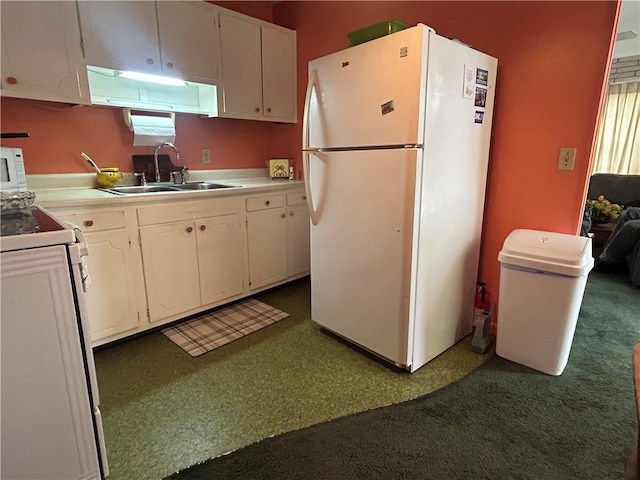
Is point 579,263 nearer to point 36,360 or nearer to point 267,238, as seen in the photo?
point 267,238

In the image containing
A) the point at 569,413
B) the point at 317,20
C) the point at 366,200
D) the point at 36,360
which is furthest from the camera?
the point at 317,20

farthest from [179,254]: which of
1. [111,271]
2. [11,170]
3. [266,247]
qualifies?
[11,170]

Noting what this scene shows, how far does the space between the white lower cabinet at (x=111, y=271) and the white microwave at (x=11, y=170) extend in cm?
28

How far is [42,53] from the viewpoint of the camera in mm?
1942

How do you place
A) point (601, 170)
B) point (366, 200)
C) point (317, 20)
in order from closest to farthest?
1. point (366, 200)
2. point (317, 20)
3. point (601, 170)

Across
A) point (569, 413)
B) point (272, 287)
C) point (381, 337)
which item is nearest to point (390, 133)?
point (381, 337)

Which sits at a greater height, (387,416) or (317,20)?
(317,20)

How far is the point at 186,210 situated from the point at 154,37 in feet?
3.84

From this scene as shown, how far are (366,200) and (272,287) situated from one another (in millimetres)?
1463

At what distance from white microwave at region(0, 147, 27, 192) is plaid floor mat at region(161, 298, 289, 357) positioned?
1.19 meters

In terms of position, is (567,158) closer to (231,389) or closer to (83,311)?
(231,389)

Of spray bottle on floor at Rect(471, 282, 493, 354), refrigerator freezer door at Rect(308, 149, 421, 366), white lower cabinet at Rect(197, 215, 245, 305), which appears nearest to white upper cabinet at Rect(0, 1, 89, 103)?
white lower cabinet at Rect(197, 215, 245, 305)

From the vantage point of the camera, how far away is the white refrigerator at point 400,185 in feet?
5.42

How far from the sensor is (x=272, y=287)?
119 inches
